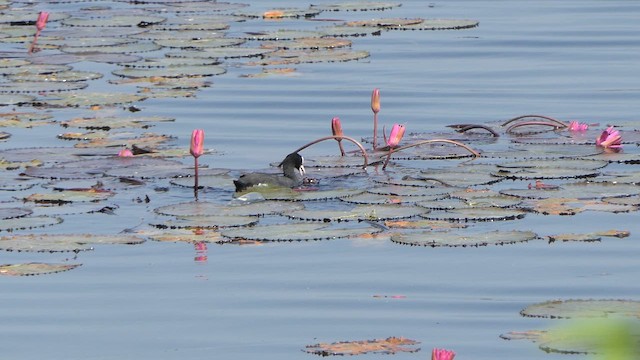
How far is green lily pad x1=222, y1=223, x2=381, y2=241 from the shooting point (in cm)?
658

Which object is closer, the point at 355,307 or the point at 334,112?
the point at 355,307

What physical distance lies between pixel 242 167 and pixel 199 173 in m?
0.46

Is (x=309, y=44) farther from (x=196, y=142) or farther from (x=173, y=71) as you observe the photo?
(x=196, y=142)

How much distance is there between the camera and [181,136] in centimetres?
936

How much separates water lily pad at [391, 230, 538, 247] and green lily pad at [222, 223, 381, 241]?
0.23 metres

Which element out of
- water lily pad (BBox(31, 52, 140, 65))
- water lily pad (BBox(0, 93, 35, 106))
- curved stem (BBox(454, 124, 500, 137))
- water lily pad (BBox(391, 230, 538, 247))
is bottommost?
water lily pad (BBox(391, 230, 538, 247))

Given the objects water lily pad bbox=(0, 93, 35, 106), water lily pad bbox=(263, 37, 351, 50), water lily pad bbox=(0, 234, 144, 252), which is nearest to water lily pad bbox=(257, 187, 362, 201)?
water lily pad bbox=(0, 234, 144, 252)

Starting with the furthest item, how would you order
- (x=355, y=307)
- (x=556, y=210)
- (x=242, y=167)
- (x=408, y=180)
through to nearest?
(x=242, y=167), (x=408, y=180), (x=556, y=210), (x=355, y=307)

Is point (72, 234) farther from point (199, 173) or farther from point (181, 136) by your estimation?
point (181, 136)

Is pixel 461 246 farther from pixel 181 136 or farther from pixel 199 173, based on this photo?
pixel 181 136

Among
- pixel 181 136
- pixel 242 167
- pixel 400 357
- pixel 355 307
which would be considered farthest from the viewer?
pixel 181 136

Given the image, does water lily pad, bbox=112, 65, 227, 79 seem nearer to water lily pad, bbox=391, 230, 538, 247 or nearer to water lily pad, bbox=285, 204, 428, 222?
water lily pad, bbox=285, 204, 428, 222

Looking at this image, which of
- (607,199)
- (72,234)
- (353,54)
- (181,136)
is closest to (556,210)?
(607,199)

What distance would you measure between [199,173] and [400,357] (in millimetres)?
3239
